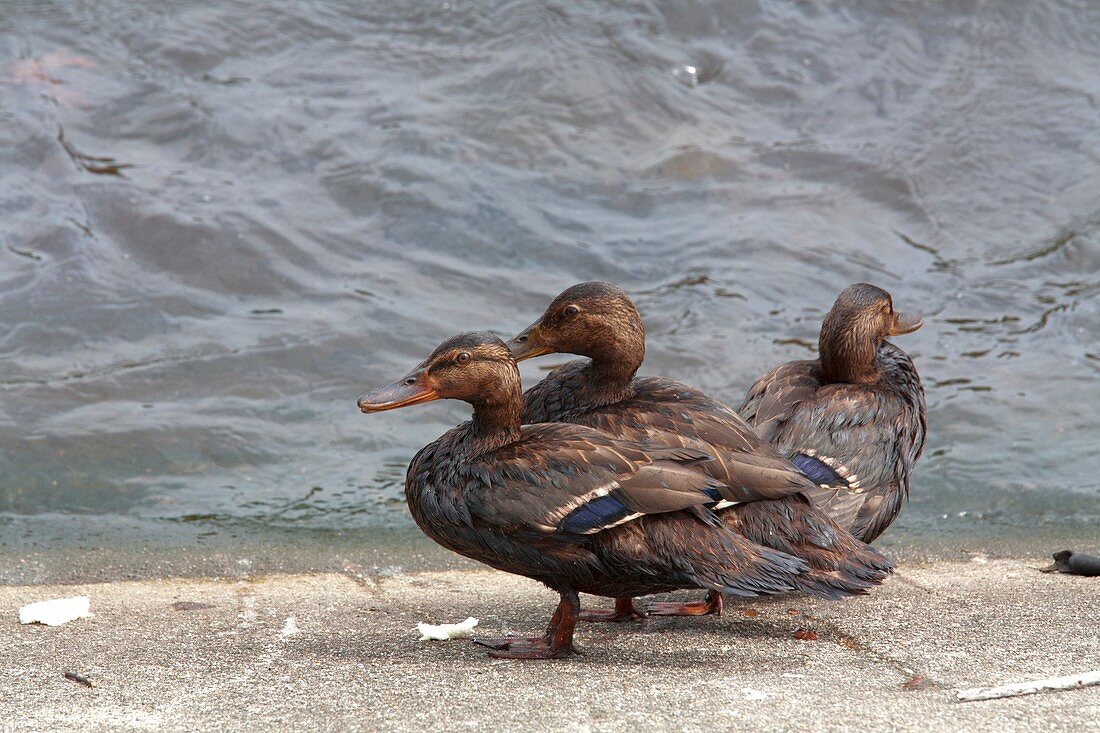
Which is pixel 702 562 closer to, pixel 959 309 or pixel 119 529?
pixel 119 529

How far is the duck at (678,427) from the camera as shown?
425 centimetres

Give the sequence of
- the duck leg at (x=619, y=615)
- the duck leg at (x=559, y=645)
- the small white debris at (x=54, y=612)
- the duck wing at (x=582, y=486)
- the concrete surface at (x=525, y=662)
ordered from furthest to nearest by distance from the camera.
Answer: the duck leg at (x=619, y=615) → the small white debris at (x=54, y=612) → the duck leg at (x=559, y=645) → the duck wing at (x=582, y=486) → the concrete surface at (x=525, y=662)

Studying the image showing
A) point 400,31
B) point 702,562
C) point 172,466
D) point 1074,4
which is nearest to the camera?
point 702,562

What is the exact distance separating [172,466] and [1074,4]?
9366mm

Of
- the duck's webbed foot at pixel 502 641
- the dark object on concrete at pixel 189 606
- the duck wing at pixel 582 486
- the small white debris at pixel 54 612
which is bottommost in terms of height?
the dark object on concrete at pixel 189 606

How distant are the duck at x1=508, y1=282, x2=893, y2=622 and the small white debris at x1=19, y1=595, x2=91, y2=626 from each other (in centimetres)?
180

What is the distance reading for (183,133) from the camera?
9516 millimetres

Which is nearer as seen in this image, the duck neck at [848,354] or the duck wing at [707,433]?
the duck wing at [707,433]

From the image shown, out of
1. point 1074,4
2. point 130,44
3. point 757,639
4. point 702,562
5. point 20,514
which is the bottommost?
point 20,514

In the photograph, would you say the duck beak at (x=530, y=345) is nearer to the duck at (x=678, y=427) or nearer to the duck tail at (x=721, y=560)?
the duck at (x=678, y=427)

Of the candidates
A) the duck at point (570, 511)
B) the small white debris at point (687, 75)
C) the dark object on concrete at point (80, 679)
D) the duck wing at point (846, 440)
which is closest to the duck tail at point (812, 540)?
the duck at point (570, 511)

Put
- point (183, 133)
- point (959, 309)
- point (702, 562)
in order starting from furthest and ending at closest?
1. point (183, 133)
2. point (959, 309)
3. point (702, 562)

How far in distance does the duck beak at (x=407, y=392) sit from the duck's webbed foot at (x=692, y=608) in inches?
47.1

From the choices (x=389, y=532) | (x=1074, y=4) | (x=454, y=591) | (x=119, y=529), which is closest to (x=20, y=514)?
(x=119, y=529)
